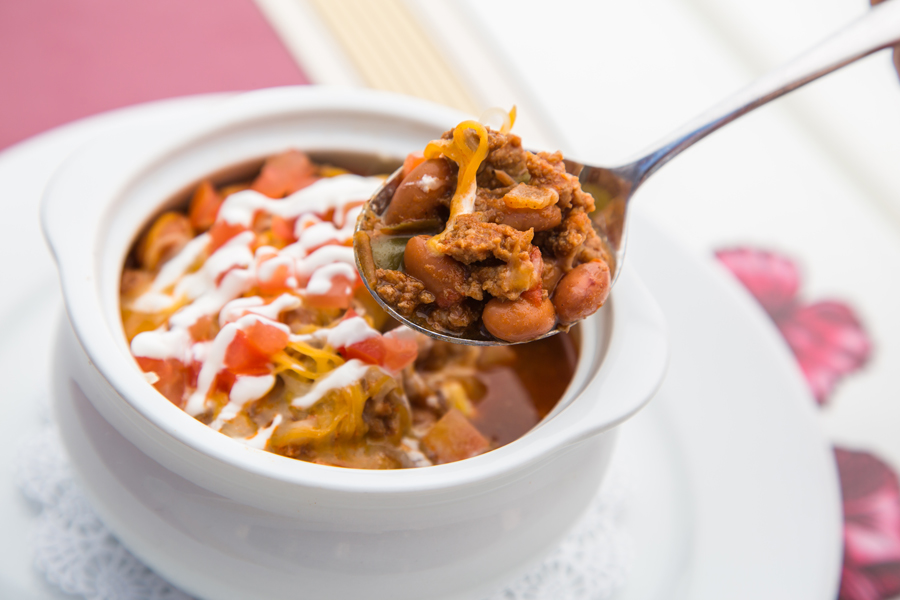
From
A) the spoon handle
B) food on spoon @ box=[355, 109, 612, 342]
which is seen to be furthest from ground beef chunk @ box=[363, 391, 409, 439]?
the spoon handle

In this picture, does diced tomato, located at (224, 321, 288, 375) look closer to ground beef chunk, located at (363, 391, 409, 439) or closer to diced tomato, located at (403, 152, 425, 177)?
ground beef chunk, located at (363, 391, 409, 439)

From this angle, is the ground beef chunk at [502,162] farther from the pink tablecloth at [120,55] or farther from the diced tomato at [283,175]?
the pink tablecloth at [120,55]

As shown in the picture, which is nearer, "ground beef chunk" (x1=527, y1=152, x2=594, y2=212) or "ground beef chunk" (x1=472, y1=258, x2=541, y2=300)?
"ground beef chunk" (x1=472, y1=258, x2=541, y2=300)

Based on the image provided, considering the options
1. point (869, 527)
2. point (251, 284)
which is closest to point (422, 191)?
point (251, 284)

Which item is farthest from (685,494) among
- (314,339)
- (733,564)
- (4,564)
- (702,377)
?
(4,564)

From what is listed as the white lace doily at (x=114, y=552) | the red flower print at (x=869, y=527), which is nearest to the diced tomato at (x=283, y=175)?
the white lace doily at (x=114, y=552)

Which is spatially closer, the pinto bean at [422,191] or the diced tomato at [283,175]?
the pinto bean at [422,191]

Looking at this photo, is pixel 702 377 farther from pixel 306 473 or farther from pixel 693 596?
pixel 306 473
